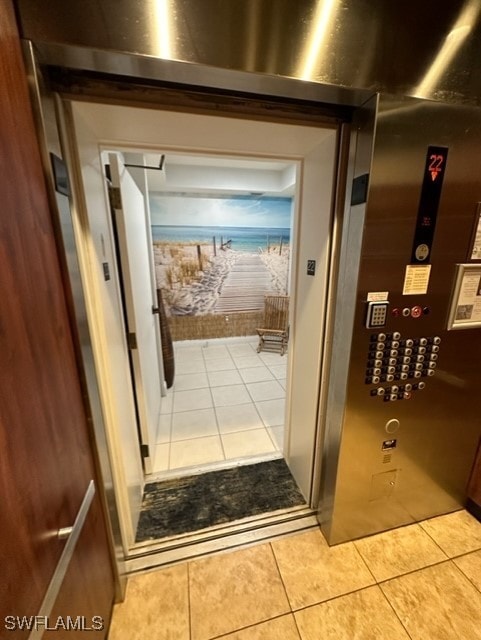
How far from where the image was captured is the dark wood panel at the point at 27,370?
1.84ft

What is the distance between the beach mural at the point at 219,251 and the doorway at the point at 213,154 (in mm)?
2559

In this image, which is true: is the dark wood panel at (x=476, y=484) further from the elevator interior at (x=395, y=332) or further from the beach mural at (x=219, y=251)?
the beach mural at (x=219, y=251)

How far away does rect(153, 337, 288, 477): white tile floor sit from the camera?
2.03 metres

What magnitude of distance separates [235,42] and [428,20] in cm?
67

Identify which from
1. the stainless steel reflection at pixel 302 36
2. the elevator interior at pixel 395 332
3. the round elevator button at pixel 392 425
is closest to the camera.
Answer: the stainless steel reflection at pixel 302 36

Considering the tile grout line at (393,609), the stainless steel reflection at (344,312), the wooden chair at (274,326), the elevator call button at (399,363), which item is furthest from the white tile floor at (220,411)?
the elevator call button at (399,363)

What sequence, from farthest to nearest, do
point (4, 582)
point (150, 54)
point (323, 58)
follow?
point (323, 58) < point (150, 54) < point (4, 582)

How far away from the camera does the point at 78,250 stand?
3.10 ft

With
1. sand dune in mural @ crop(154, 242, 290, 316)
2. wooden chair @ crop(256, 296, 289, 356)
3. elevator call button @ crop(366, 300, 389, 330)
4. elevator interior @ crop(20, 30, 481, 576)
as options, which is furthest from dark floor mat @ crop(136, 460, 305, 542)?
sand dune in mural @ crop(154, 242, 290, 316)

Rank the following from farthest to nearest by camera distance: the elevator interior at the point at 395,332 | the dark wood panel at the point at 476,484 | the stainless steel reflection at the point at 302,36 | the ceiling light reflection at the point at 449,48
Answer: the dark wood panel at the point at 476,484
the elevator interior at the point at 395,332
the ceiling light reflection at the point at 449,48
the stainless steel reflection at the point at 302,36

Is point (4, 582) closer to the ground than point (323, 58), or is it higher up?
closer to the ground

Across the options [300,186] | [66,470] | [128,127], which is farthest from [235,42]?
[66,470]

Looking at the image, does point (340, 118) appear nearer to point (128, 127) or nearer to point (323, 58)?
point (323, 58)

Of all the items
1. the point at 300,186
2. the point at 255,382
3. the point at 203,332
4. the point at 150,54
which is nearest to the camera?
the point at 150,54
